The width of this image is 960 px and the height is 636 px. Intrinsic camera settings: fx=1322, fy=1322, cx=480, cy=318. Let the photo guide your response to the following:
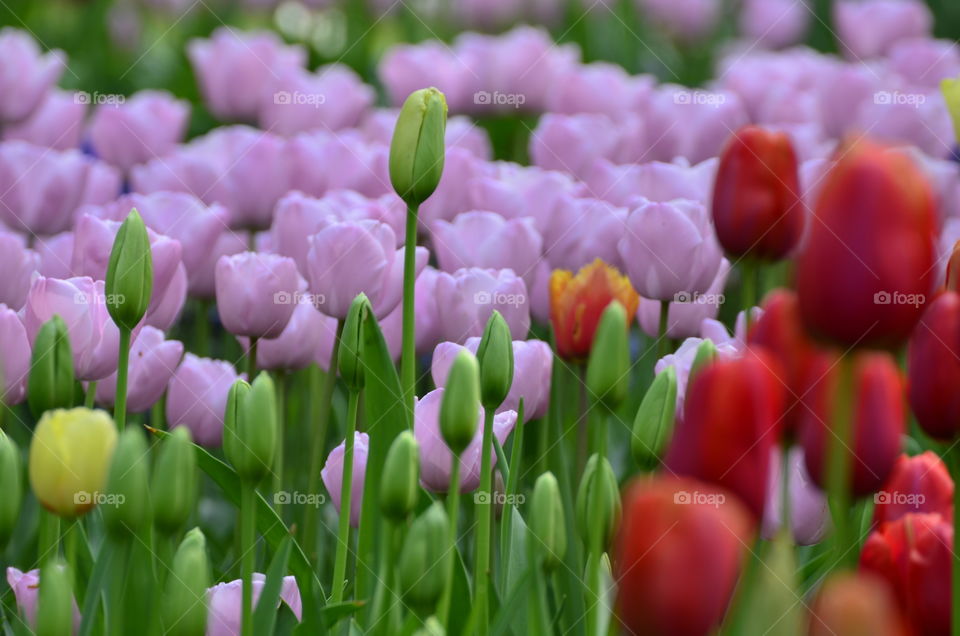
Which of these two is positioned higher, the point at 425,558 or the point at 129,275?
the point at 129,275

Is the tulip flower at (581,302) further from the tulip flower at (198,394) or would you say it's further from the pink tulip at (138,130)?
the pink tulip at (138,130)

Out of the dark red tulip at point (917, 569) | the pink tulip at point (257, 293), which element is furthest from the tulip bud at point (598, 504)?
the pink tulip at point (257, 293)

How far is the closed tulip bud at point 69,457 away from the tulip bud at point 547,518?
0.27m

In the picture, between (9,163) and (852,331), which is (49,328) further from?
(9,163)

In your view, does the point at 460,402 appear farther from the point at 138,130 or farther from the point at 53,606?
the point at 138,130

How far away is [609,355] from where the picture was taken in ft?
2.69

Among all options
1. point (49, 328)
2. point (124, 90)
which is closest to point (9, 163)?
point (49, 328)

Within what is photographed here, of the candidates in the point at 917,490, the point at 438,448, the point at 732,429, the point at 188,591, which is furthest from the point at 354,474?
the point at 732,429

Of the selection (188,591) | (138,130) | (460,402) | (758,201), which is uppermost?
(138,130)

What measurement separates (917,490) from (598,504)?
209mm

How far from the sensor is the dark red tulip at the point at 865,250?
23.3 inches

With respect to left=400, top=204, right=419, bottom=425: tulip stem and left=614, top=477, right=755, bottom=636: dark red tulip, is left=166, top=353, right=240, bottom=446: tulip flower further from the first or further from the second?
left=614, top=477, right=755, bottom=636: dark red tulip

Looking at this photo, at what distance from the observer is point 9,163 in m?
1.81

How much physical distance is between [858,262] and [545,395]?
2.29 ft
